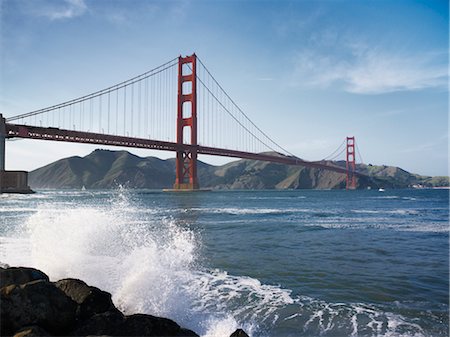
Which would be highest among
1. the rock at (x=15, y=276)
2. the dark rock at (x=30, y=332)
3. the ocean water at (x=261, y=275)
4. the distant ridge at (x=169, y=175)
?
the distant ridge at (x=169, y=175)

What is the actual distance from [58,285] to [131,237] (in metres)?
7.76

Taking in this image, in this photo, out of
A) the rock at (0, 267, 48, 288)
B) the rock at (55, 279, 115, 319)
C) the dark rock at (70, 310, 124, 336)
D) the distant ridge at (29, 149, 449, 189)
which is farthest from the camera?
Answer: the distant ridge at (29, 149, 449, 189)

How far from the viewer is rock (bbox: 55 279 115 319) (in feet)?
14.4

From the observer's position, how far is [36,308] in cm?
398

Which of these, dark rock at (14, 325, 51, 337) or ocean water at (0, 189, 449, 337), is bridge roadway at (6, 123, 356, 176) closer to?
ocean water at (0, 189, 449, 337)

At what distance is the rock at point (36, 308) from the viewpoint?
3.86 m

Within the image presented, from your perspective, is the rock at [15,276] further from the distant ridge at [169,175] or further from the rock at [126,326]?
the distant ridge at [169,175]

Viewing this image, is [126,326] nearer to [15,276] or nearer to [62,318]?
[62,318]

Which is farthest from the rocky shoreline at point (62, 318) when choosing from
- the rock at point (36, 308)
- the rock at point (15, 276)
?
the rock at point (15, 276)

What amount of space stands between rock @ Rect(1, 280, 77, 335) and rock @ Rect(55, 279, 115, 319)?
0.15 metres

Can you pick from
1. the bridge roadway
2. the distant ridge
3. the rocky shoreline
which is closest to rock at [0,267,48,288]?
the rocky shoreline

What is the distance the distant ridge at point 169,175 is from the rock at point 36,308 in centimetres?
12455

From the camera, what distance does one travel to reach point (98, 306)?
4477 millimetres

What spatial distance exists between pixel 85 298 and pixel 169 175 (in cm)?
15672
